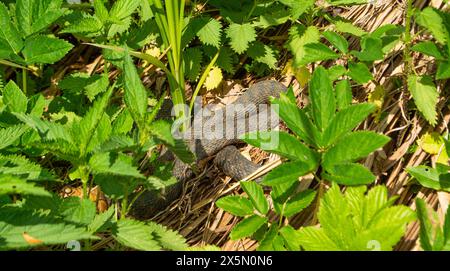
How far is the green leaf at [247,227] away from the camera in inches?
78.7

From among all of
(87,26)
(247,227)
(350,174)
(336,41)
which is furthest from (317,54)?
(87,26)

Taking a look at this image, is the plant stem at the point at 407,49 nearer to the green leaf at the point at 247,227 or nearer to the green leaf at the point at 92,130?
the green leaf at the point at 247,227

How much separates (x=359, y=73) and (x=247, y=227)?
777mm

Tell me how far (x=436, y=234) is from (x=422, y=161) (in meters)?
0.67

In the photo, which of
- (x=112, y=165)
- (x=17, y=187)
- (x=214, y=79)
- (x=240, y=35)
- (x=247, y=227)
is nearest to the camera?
(x=17, y=187)

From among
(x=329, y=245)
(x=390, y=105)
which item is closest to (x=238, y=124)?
(x=390, y=105)

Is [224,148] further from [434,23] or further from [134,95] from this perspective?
[434,23]

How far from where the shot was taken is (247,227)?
2012 millimetres

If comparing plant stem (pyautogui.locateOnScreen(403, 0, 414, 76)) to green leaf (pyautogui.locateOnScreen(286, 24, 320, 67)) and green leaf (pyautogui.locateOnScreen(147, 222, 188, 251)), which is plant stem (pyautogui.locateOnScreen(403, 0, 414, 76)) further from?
green leaf (pyautogui.locateOnScreen(147, 222, 188, 251))

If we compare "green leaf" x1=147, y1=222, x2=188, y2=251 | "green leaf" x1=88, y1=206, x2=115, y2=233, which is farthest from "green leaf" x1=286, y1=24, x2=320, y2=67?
"green leaf" x1=88, y1=206, x2=115, y2=233

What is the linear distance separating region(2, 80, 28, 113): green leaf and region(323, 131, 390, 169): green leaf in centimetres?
119

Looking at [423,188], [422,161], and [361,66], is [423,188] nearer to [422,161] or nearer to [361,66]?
[422,161]

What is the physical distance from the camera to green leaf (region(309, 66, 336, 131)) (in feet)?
6.37
